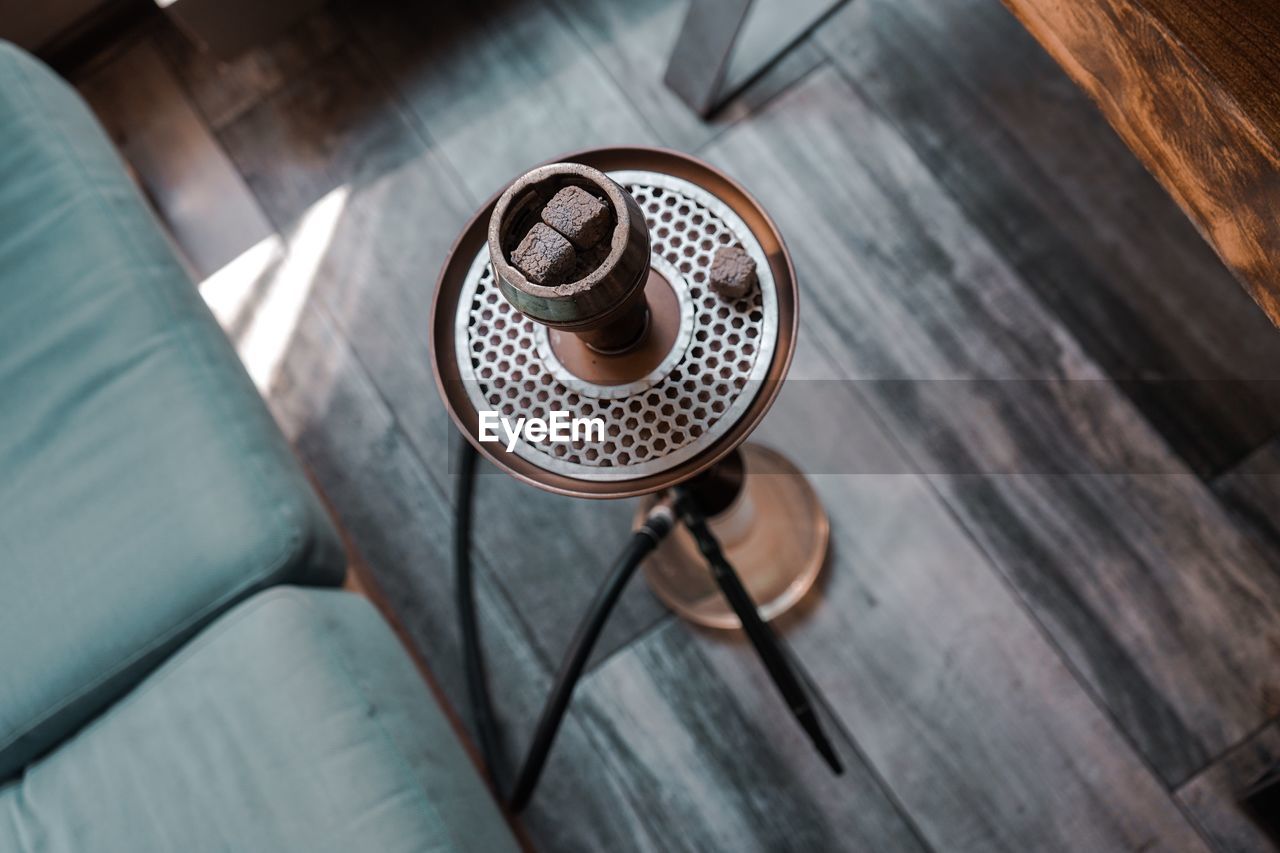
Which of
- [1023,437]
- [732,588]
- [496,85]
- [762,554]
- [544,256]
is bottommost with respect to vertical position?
[762,554]

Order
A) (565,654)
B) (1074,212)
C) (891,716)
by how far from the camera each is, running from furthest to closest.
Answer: (1074,212)
(891,716)
(565,654)

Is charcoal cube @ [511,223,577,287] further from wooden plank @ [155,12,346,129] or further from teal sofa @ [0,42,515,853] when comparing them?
wooden plank @ [155,12,346,129]

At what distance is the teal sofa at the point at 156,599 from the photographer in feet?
3.11

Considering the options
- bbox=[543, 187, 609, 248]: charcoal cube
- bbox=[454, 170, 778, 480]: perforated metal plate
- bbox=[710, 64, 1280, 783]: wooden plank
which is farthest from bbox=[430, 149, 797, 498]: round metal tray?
bbox=[710, 64, 1280, 783]: wooden plank

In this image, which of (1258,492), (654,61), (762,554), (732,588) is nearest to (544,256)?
(732,588)

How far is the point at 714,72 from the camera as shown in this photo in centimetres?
148

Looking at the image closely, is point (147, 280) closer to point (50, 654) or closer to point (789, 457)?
point (50, 654)

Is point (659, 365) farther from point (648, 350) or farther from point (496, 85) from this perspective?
point (496, 85)

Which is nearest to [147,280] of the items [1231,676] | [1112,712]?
[1112,712]

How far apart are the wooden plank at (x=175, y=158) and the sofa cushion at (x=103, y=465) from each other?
19.3 inches

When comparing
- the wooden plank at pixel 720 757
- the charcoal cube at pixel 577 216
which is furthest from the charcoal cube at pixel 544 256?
the wooden plank at pixel 720 757

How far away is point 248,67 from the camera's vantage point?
1.69m

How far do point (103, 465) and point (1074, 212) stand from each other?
1441 millimetres

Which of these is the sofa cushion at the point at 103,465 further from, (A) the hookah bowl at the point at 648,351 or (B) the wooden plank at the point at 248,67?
(B) the wooden plank at the point at 248,67
